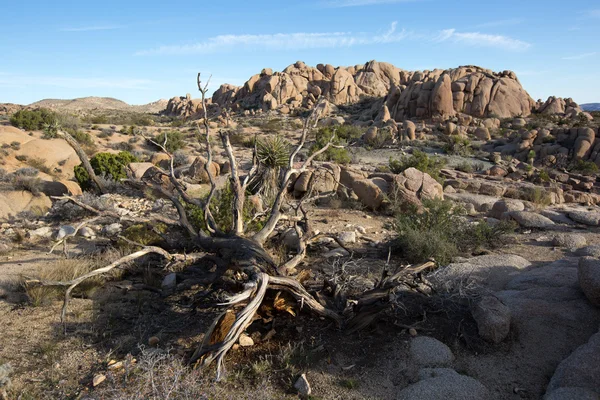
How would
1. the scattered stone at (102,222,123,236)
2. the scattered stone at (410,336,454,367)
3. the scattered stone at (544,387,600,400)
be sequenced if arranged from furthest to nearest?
the scattered stone at (102,222,123,236)
the scattered stone at (410,336,454,367)
the scattered stone at (544,387,600,400)

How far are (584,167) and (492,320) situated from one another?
22.9 m

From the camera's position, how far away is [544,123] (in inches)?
1438

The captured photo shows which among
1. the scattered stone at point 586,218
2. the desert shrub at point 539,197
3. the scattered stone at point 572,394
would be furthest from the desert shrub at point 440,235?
the desert shrub at point 539,197

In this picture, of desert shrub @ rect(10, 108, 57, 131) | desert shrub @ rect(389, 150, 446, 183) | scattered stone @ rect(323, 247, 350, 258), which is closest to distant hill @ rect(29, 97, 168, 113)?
desert shrub @ rect(10, 108, 57, 131)

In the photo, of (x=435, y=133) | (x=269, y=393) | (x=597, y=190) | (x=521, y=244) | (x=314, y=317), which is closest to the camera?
(x=269, y=393)

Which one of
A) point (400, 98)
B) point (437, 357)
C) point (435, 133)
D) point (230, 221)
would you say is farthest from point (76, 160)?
point (400, 98)

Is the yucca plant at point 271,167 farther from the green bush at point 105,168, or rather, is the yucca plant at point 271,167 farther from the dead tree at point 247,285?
the green bush at point 105,168

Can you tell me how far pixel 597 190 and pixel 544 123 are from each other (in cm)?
2154

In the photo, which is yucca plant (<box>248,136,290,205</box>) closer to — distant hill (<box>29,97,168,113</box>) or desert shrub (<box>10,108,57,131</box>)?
desert shrub (<box>10,108,57,131</box>)

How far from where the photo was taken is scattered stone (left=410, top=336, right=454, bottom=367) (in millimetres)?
4230

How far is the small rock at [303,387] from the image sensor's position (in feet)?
12.4

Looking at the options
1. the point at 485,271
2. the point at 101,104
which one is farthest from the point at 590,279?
the point at 101,104

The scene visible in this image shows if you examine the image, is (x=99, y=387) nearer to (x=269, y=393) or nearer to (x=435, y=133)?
(x=269, y=393)

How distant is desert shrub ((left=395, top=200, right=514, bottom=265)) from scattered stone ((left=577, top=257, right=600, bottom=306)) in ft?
7.37
